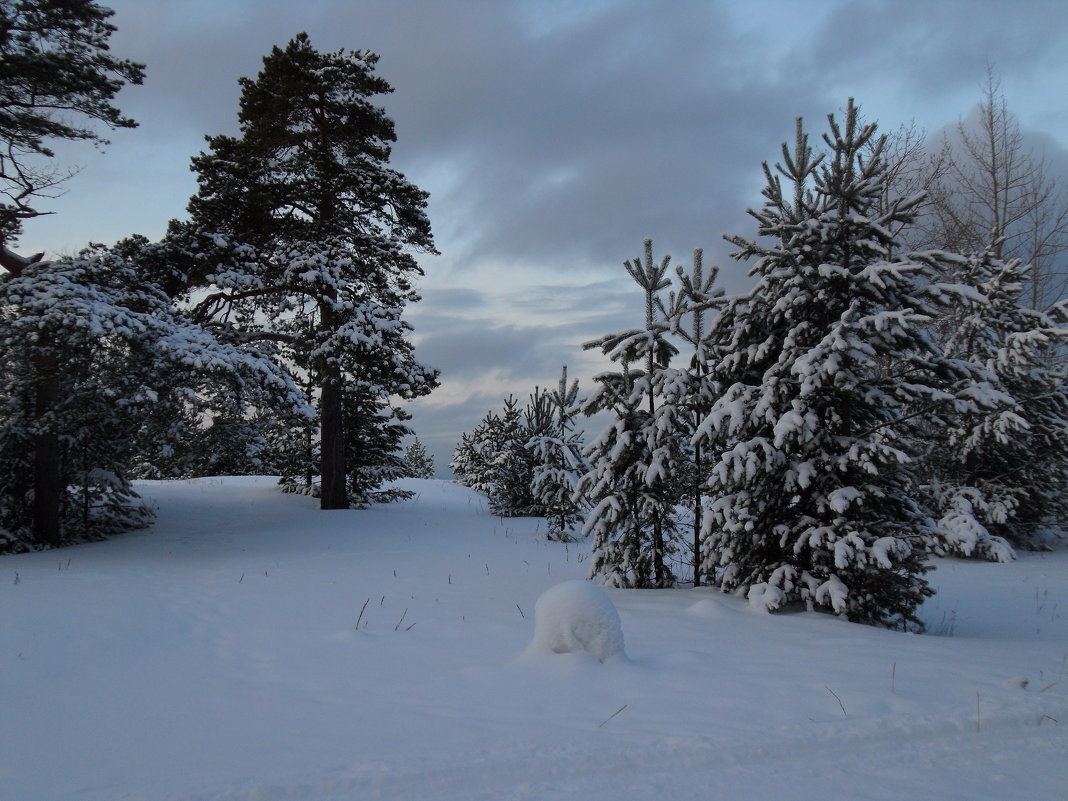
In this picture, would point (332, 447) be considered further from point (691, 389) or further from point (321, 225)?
point (691, 389)

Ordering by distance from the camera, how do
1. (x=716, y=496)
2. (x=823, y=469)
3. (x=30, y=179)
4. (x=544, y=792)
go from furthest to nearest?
1. (x=30, y=179)
2. (x=716, y=496)
3. (x=823, y=469)
4. (x=544, y=792)

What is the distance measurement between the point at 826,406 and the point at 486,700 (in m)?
5.14

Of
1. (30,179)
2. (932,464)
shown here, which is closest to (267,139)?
(30,179)

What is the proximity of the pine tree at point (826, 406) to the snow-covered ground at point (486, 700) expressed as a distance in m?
0.68

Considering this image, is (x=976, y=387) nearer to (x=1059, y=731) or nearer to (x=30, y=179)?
(x=1059, y=731)

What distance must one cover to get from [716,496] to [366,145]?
12015 millimetres

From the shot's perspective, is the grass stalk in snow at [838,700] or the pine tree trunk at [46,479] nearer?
the grass stalk in snow at [838,700]

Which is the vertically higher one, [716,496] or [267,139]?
[267,139]

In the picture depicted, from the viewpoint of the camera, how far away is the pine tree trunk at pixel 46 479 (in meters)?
10.6

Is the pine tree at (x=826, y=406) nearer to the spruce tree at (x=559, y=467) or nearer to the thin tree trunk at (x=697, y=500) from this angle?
the thin tree trunk at (x=697, y=500)

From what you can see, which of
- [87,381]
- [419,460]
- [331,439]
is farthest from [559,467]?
[419,460]

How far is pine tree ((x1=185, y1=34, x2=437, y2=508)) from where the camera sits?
1383 cm

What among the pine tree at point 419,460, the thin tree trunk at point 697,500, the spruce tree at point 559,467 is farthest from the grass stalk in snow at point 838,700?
the pine tree at point 419,460

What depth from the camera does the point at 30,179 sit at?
11219 millimetres
